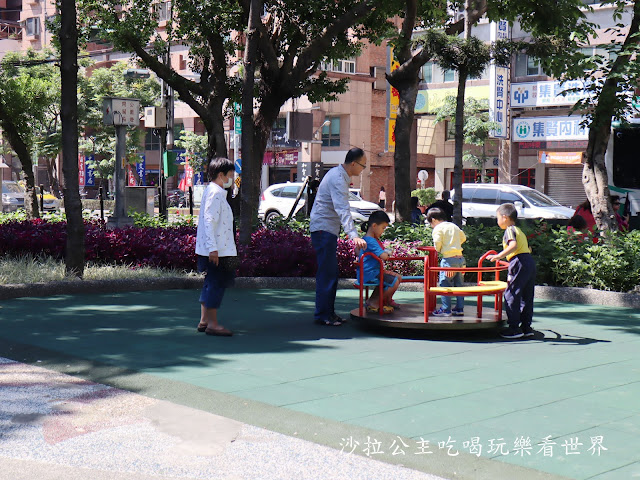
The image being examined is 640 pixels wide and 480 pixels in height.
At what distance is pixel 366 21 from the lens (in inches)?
788

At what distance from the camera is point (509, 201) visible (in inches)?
1021

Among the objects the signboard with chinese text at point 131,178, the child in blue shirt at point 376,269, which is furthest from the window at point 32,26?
the child in blue shirt at point 376,269

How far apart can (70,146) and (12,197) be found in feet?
102

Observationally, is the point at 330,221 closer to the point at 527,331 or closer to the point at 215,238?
the point at 215,238

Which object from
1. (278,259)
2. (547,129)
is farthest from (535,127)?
(278,259)

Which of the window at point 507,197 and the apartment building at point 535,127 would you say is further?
the apartment building at point 535,127

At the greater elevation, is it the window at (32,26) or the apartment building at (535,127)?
the window at (32,26)

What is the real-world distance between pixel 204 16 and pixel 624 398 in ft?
48.6

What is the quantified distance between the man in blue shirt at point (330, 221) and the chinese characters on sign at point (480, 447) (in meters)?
4.21

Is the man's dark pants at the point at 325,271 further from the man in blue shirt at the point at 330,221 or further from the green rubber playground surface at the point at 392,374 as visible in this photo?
the green rubber playground surface at the point at 392,374

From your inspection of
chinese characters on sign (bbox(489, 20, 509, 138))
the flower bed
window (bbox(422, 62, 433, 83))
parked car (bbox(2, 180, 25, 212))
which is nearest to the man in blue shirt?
the flower bed

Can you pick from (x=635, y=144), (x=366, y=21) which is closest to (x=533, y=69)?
(x=635, y=144)

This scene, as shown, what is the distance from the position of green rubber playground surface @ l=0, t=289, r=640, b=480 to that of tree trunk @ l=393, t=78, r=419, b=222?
688 cm

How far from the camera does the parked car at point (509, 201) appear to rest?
25156 mm
